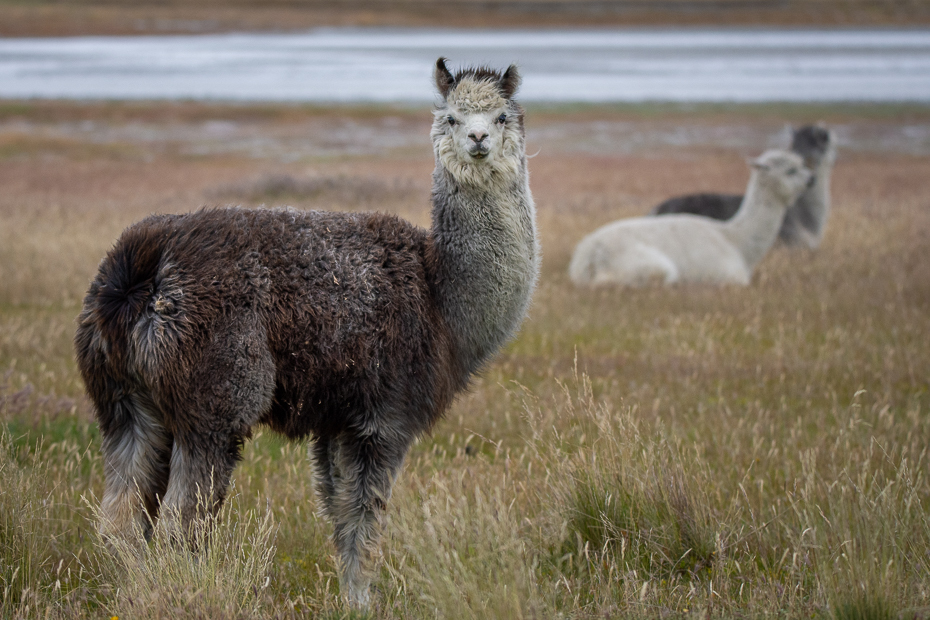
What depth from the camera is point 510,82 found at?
4.79 meters

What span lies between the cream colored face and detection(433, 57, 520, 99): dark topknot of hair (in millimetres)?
48

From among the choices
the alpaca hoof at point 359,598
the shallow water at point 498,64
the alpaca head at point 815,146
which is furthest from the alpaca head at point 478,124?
the shallow water at point 498,64

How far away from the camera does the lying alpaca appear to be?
11.1m

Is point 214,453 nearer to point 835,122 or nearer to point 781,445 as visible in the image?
point 781,445

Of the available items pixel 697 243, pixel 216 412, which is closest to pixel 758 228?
pixel 697 243

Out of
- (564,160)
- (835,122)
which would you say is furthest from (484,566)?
(835,122)

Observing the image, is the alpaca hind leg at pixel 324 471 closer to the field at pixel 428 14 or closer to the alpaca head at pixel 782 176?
the alpaca head at pixel 782 176

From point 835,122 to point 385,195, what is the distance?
24.0m

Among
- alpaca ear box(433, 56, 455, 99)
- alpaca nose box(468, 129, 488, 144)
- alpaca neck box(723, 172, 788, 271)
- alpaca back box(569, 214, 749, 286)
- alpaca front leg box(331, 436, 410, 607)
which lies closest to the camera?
alpaca front leg box(331, 436, 410, 607)

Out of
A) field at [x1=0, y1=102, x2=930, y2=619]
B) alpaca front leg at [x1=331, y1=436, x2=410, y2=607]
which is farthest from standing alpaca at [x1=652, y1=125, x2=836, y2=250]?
alpaca front leg at [x1=331, y1=436, x2=410, y2=607]

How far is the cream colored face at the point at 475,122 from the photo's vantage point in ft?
14.8

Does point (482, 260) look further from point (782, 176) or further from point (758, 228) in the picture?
point (782, 176)

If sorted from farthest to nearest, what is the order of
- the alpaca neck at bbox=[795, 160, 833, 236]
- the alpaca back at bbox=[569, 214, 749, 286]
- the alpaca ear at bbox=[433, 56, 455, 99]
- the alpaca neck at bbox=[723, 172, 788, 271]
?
the alpaca neck at bbox=[795, 160, 833, 236] < the alpaca neck at bbox=[723, 172, 788, 271] < the alpaca back at bbox=[569, 214, 749, 286] < the alpaca ear at bbox=[433, 56, 455, 99]

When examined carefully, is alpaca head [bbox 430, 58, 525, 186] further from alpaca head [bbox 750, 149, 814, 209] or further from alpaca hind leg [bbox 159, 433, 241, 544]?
alpaca head [bbox 750, 149, 814, 209]
